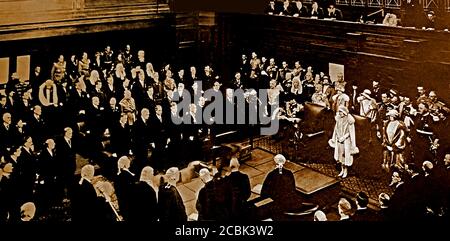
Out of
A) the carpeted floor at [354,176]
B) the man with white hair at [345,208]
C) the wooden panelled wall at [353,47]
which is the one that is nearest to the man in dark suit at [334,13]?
the wooden panelled wall at [353,47]

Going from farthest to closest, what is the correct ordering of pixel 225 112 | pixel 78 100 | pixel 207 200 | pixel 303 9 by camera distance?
pixel 303 9, pixel 225 112, pixel 78 100, pixel 207 200

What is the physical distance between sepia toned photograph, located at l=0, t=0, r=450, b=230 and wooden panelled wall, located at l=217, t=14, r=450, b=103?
0.03 meters

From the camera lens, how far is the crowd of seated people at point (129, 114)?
7.11 metres

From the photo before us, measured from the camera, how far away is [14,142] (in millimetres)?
7238

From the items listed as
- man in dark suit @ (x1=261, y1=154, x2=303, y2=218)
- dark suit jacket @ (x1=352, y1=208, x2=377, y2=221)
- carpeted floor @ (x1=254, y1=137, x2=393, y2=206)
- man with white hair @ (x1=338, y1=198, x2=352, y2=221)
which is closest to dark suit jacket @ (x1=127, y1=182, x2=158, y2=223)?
man in dark suit @ (x1=261, y1=154, x2=303, y2=218)

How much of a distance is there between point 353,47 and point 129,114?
176 inches

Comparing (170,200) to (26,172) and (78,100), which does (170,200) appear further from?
(78,100)

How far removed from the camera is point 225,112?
896 centimetres

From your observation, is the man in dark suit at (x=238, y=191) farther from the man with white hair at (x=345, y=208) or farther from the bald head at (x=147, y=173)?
the man with white hair at (x=345, y=208)

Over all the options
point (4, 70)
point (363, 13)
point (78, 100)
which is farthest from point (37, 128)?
point (363, 13)

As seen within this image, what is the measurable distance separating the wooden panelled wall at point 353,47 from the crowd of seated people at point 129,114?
32cm

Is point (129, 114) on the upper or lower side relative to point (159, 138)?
upper
